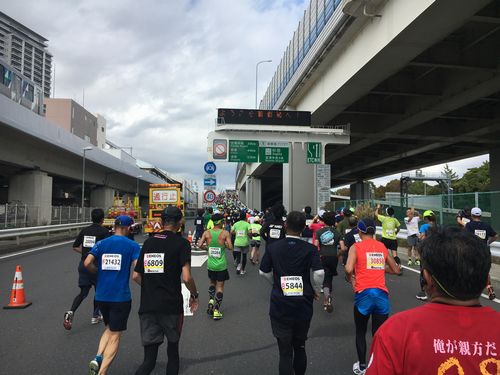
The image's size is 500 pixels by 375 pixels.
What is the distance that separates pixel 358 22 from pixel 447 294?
1552 cm

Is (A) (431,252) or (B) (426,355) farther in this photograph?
(A) (431,252)

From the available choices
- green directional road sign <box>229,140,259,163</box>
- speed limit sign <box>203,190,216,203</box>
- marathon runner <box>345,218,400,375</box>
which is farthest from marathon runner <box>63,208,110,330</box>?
green directional road sign <box>229,140,259,163</box>

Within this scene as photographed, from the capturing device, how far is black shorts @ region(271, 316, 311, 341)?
3.87 meters

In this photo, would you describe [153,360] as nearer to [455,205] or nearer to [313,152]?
[455,205]

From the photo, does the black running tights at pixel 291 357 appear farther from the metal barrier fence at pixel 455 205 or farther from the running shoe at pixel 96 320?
the metal barrier fence at pixel 455 205

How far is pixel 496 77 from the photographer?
16125 millimetres

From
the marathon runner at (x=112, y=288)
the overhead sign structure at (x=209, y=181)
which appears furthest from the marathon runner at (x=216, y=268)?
the overhead sign structure at (x=209, y=181)

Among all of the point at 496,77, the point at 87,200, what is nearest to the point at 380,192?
the point at 87,200

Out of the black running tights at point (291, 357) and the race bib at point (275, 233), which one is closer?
the black running tights at point (291, 357)

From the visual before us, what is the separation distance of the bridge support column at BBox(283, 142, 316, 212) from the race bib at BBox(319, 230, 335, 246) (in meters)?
21.3

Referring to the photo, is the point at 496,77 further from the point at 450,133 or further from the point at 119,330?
the point at 119,330

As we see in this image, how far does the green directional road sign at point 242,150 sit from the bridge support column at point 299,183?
3771 mm

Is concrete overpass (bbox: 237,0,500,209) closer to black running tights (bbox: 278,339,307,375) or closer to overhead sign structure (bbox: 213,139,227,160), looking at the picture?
overhead sign structure (bbox: 213,139,227,160)

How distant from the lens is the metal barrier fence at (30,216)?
2123 cm
